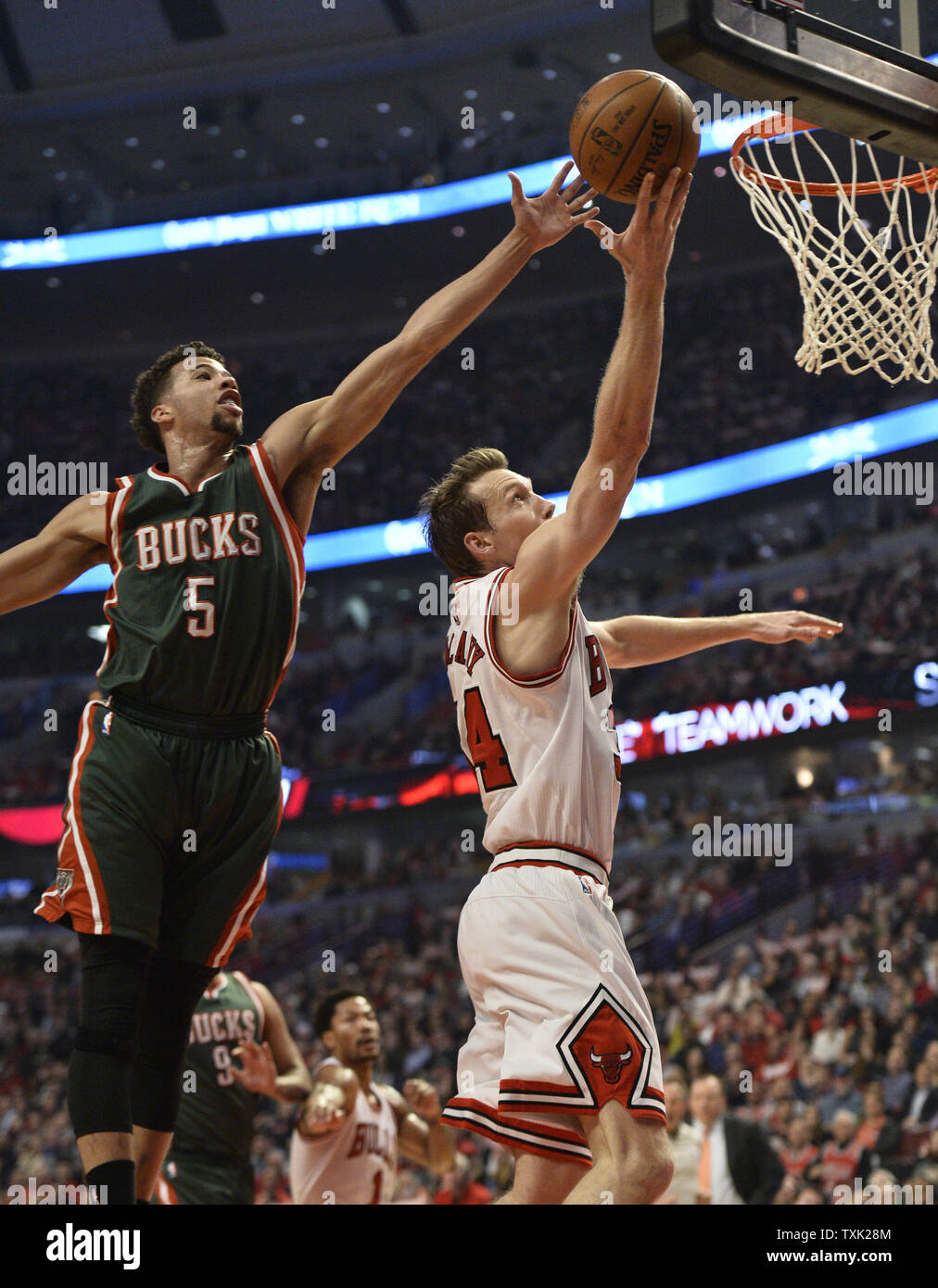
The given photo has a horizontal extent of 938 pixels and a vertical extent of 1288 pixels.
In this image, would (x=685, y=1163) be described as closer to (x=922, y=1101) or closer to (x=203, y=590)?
(x=922, y=1101)

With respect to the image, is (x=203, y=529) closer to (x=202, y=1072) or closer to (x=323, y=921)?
(x=202, y=1072)

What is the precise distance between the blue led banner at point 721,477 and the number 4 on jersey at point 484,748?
14862 mm

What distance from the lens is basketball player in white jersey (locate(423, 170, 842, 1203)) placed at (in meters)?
2.90

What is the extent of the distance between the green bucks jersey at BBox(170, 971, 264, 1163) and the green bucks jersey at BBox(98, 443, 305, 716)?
2487 mm

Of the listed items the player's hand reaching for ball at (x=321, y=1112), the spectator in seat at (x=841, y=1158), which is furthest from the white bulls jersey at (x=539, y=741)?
the spectator in seat at (x=841, y=1158)

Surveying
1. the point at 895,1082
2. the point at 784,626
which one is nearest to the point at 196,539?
the point at 784,626

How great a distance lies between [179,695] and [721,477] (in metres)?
17.7

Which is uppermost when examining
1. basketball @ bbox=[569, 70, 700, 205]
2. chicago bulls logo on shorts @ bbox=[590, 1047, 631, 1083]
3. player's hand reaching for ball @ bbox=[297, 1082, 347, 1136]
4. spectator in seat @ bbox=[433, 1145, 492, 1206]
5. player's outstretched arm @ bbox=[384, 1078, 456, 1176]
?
basketball @ bbox=[569, 70, 700, 205]

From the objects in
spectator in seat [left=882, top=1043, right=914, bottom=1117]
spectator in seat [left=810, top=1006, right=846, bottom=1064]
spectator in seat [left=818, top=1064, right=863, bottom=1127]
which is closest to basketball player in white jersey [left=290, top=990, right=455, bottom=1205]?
spectator in seat [left=818, top=1064, right=863, bottom=1127]

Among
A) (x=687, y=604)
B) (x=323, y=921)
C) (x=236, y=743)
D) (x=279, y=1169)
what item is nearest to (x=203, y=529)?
(x=236, y=743)

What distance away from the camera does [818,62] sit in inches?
152

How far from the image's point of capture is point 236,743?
3.31m

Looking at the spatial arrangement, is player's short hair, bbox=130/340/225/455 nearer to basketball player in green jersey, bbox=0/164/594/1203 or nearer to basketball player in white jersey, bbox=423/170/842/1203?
basketball player in green jersey, bbox=0/164/594/1203

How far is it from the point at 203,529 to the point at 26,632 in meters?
20.1
